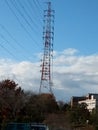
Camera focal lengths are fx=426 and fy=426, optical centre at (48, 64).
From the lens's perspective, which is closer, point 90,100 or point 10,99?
point 10,99

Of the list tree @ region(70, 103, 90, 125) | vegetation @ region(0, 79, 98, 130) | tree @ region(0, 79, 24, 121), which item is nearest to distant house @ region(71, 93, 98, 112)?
vegetation @ region(0, 79, 98, 130)

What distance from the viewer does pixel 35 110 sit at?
67.4 metres

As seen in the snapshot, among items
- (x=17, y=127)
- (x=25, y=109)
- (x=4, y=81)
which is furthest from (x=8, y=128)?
(x=4, y=81)

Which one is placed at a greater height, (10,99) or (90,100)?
(90,100)

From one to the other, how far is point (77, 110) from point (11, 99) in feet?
69.8

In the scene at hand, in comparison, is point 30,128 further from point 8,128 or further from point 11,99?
point 11,99

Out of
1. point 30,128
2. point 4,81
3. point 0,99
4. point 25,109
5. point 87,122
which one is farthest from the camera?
point 87,122

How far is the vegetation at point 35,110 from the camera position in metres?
58.2

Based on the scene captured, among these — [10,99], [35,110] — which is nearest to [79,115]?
A: [35,110]

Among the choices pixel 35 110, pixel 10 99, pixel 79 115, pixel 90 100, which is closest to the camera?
pixel 10 99

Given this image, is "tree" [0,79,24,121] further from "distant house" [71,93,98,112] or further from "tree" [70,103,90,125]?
"distant house" [71,93,98,112]

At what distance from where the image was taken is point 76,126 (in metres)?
72.8

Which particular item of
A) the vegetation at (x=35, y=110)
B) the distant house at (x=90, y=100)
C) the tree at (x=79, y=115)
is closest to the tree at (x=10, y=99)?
the vegetation at (x=35, y=110)

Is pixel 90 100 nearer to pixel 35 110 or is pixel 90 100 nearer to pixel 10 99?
pixel 35 110
